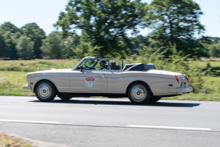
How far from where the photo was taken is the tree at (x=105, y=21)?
39375 mm

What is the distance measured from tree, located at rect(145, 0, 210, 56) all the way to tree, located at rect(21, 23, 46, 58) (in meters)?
92.9

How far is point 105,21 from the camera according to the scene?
131 feet

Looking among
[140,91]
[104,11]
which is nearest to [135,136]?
[140,91]

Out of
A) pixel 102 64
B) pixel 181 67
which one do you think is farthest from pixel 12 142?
pixel 181 67

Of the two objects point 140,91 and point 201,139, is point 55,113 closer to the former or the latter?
point 140,91

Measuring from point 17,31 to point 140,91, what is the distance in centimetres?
14757

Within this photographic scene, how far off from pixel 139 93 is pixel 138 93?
3 cm

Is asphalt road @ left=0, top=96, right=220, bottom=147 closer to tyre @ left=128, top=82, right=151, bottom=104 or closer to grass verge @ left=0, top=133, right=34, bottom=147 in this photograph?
grass verge @ left=0, top=133, right=34, bottom=147

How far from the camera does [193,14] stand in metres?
41.0

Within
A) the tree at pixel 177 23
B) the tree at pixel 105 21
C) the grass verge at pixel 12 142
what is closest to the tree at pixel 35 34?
the tree at pixel 105 21

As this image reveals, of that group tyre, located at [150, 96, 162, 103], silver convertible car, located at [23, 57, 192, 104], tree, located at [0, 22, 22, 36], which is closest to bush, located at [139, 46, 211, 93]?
tyre, located at [150, 96, 162, 103]

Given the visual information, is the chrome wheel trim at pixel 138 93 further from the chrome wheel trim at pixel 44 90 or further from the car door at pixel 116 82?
the chrome wheel trim at pixel 44 90

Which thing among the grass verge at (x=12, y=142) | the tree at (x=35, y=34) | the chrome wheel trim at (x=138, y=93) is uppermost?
the tree at (x=35, y=34)

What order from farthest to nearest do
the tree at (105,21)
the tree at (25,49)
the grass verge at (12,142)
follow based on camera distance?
the tree at (25,49)
the tree at (105,21)
the grass verge at (12,142)
